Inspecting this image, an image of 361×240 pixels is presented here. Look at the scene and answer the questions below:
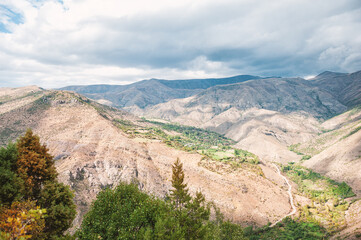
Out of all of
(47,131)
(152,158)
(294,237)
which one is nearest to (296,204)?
(294,237)

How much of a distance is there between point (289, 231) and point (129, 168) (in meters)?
67.3

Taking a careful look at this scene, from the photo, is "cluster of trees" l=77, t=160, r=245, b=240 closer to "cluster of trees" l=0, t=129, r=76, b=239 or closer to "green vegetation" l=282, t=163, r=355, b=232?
"cluster of trees" l=0, t=129, r=76, b=239

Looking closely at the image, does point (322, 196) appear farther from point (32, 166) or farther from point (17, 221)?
point (17, 221)

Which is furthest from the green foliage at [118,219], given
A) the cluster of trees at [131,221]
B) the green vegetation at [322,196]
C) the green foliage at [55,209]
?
the green vegetation at [322,196]

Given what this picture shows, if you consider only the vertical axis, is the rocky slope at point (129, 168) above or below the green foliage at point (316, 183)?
above

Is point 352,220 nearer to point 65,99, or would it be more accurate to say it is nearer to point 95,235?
point 95,235

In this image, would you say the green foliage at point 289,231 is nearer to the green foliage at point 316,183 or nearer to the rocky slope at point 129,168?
the rocky slope at point 129,168

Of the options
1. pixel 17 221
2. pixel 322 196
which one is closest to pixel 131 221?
pixel 17 221

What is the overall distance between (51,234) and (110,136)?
77490 mm

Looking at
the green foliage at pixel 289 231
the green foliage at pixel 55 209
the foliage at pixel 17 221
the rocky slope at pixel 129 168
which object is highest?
the foliage at pixel 17 221

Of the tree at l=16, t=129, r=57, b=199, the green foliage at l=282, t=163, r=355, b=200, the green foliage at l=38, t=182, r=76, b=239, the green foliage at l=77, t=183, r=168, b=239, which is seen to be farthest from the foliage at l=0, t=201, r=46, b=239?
the green foliage at l=282, t=163, r=355, b=200

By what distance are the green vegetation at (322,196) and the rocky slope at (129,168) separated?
47.2 feet

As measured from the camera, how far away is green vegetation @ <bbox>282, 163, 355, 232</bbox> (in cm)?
8639

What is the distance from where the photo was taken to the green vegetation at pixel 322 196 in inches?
3401
